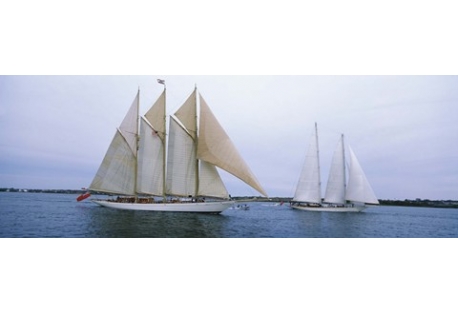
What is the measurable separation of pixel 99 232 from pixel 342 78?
5.45 meters

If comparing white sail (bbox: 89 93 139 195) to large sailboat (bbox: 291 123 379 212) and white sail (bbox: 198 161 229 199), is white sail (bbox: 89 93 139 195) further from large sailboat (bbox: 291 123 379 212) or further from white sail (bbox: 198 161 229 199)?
large sailboat (bbox: 291 123 379 212)

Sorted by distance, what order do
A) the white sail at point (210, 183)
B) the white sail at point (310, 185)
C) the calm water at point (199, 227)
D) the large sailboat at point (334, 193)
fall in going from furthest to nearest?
the large sailboat at point (334, 193) < the white sail at point (210, 183) < the white sail at point (310, 185) < the calm water at point (199, 227)

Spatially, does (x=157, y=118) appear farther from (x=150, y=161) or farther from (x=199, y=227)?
(x=199, y=227)

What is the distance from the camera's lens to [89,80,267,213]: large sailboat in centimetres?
883

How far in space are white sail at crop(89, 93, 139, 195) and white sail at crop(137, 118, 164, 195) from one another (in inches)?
12.7

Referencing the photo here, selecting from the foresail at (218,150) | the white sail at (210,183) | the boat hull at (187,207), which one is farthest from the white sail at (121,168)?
the white sail at (210,183)

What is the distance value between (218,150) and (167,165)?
6.96 ft

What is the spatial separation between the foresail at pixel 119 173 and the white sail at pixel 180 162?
1.46m

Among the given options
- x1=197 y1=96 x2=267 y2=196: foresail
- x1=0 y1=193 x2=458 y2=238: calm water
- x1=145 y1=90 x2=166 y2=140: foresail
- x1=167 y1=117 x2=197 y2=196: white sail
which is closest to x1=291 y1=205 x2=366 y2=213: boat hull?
x1=0 y1=193 x2=458 y2=238: calm water

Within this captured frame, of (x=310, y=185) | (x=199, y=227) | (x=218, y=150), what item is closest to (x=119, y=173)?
(x=218, y=150)

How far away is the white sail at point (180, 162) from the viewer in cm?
972

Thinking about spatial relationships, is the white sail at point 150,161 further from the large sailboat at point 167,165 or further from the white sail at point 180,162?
the white sail at point 180,162

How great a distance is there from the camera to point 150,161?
34.7 feet
